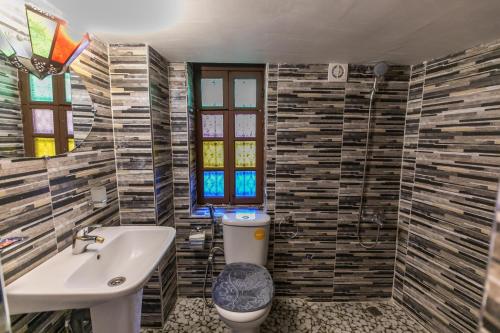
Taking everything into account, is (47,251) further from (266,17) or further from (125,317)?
(266,17)

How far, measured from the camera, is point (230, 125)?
2.17 metres

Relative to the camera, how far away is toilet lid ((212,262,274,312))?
1.42 metres

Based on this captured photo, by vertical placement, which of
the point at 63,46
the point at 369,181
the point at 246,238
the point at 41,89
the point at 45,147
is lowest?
the point at 246,238

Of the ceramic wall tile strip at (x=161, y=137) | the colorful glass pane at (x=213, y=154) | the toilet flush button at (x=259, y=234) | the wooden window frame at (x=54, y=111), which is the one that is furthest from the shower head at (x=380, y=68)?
the wooden window frame at (x=54, y=111)

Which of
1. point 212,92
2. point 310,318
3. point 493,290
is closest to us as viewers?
point 493,290

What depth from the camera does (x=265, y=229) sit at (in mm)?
1870

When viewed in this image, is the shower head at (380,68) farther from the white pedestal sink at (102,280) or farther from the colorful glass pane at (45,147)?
the colorful glass pane at (45,147)

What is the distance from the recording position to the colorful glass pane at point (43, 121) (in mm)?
1070

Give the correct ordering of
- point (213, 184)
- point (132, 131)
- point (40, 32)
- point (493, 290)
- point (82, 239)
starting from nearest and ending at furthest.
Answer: point (493, 290)
point (40, 32)
point (82, 239)
point (132, 131)
point (213, 184)

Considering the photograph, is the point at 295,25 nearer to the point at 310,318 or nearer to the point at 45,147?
the point at 45,147

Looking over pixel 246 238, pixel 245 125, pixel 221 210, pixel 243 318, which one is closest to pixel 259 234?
pixel 246 238

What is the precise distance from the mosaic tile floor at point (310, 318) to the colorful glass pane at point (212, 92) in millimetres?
1789

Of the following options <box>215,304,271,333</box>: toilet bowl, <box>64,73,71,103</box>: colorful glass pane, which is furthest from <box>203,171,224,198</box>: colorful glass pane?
<box>64,73,71,103</box>: colorful glass pane

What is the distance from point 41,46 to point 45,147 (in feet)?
1.54
